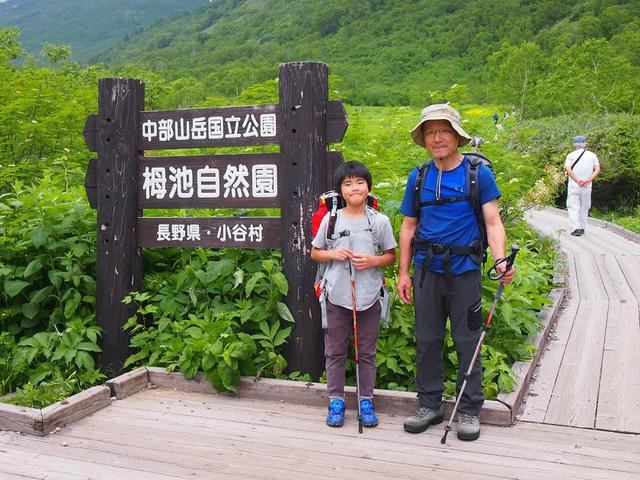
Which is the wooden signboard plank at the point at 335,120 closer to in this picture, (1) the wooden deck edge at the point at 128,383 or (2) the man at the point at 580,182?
(1) the wooden deck edge at the point at 128,383

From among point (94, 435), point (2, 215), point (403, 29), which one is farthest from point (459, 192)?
point (403, 29)

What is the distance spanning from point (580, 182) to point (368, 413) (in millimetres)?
9170

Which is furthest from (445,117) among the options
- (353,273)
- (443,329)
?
(443,329)

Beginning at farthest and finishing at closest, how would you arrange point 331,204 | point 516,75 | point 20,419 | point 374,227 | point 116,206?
1. point 516,75
2. point 116,206
3. point 331,204
4. point 374,227
5. point 20,419

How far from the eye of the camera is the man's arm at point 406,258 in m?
4.14

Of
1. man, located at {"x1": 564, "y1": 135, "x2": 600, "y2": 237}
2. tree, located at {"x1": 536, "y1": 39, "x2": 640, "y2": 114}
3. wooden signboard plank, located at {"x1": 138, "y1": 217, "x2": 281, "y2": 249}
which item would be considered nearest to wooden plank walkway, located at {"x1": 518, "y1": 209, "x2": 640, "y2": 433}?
wooden signboard plank, located at {"x1": 138, "y1": 217, "x2": 281, "y2": 249}

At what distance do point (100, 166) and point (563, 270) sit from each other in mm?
5744

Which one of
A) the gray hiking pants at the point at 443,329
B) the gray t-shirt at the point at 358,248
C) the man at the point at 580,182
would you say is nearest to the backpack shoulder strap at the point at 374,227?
the gray t-shirt at the point at 358,248

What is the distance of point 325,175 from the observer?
4.87 metres

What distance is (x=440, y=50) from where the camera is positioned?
12506cm

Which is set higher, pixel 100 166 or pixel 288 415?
pixel 100 166

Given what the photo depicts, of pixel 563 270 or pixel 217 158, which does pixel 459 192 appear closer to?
pixel 217 158

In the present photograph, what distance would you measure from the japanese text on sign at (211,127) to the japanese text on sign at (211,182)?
9.1 inches

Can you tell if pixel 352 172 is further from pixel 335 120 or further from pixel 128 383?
pixel 128 383
